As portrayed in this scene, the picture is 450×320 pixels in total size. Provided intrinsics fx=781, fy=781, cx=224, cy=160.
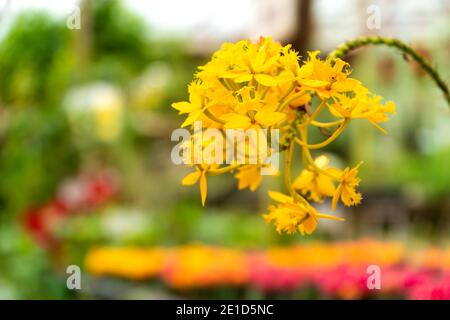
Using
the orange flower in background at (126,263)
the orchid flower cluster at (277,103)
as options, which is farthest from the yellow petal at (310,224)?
the orange flower in background at (126,263)

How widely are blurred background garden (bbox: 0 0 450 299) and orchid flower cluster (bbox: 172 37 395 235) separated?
0.77ft

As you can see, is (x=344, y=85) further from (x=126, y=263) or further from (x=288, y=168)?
(x=126, y=263)

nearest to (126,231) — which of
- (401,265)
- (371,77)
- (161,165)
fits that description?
(401,265)

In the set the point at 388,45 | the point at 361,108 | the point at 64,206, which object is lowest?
the point at 361,108

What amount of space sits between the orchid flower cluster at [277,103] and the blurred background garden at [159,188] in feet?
0.77

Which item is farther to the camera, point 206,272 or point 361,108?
point 206,272

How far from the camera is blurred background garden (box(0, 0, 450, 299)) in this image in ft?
6.73

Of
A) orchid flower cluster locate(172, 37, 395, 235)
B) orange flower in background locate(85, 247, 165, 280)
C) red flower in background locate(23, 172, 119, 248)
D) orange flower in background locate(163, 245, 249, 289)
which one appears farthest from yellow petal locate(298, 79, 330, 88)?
red flower in background locate(23, 172, 119, 248)

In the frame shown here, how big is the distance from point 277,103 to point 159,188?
593 cm

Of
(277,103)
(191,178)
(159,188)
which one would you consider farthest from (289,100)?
(159,188)

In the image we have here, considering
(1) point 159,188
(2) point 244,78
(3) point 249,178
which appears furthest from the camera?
(1) point 159,188

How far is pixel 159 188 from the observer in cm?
662

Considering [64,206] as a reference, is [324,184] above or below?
below

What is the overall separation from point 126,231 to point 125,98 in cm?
206
